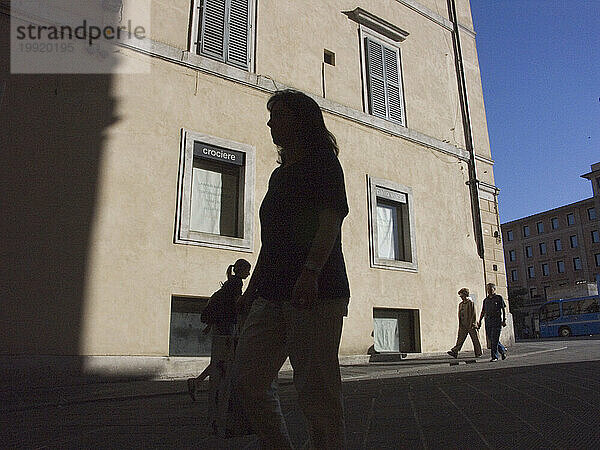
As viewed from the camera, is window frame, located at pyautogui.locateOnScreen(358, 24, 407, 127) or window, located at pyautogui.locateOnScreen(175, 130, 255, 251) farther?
window frame, located at pyautogui.locateOnScreen(358, 24, 407, 127)

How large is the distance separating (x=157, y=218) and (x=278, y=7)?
20.0 ft

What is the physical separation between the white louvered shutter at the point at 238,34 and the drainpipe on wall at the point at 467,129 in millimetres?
7194

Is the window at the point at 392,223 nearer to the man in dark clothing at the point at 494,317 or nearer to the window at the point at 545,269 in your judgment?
the man in dark clothing at the point at 494,317

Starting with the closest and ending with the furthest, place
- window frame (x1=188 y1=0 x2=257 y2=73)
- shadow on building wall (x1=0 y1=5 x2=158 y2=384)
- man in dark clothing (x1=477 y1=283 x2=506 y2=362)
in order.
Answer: shadow on building wall (x1=0 y1=5 x2=158 y2=384) → man in dark clothing (x1=477 y1=283 x2=506 y2=362) → window frame (x1=188 y1=0 x2=257 y2=73)

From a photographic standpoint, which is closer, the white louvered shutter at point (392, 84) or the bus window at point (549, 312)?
the white louvered shutter at point (392, 84)

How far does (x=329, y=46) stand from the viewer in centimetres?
1212

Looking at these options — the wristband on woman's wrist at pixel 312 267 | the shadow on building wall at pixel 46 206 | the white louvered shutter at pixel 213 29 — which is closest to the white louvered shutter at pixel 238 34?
the white louvered shutter at pixel 213 29

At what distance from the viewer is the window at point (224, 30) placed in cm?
1019

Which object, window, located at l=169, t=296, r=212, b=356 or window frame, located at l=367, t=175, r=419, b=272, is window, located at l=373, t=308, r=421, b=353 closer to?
window frame, located at l=367, t=175, r=419, b=272

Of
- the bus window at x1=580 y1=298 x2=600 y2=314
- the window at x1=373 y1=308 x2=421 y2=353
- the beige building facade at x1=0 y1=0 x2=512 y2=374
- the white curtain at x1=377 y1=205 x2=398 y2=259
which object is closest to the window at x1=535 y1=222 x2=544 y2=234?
the bus window at x1=580 y1=298 x2=600 y2=314

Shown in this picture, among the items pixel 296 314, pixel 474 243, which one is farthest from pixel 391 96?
pixel 296 314

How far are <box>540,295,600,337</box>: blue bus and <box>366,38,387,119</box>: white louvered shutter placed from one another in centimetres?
2688

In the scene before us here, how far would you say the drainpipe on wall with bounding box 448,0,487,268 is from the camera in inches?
535

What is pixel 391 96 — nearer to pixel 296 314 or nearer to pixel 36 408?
pixel 36 408
